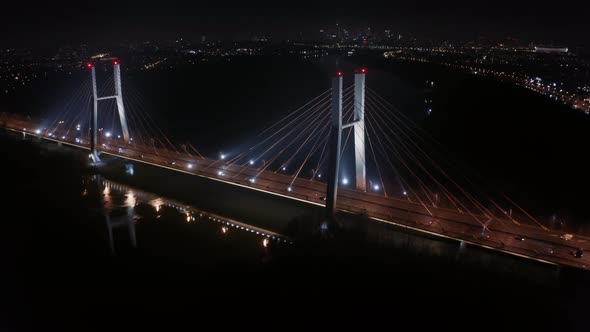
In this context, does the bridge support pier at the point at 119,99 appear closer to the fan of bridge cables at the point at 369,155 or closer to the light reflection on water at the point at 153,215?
the fan of bridge cables at the point at 369,155

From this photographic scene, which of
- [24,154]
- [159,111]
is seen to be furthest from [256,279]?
[159,111]

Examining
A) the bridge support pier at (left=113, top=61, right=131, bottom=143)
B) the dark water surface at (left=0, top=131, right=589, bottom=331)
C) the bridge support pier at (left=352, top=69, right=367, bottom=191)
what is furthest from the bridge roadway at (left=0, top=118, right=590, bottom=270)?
the bridge support pier at (left=113, top=61, right=131, bottom=143)

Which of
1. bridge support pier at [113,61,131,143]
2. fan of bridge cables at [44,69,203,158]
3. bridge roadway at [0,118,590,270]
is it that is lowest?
fan of bridge cables at [44,69,203,158]

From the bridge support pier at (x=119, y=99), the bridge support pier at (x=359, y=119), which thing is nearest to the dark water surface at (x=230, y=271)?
the bridge support pier at (x=359, y=119)

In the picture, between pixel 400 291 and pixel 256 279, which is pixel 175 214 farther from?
pixel 400 291

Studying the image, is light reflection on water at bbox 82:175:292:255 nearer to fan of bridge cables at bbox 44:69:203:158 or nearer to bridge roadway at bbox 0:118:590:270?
bridge roadway at bbox 0:118:590:270

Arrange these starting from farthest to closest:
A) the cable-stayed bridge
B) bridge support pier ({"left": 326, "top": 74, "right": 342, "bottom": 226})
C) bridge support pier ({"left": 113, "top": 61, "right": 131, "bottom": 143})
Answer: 1. bridge support pier ({"left": 113, "top": 61, "right": 131, "bottom": 143})
2. bridge support pier ({"left": 326, "top": 74, "right": 342, "bottom": 226})
3. the cable-stayed bridge
